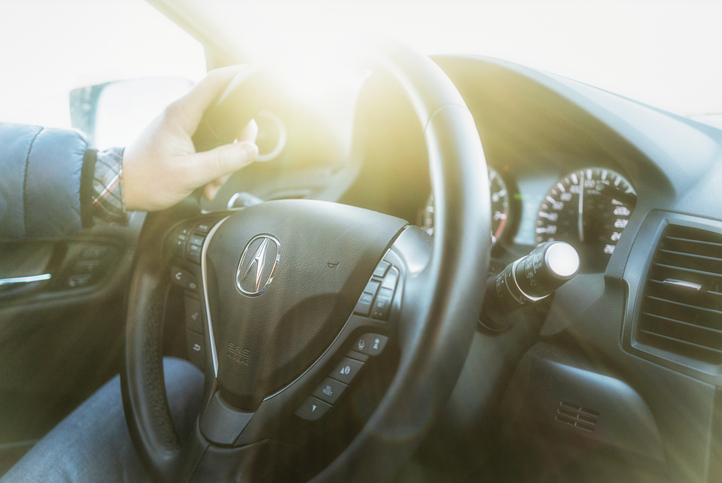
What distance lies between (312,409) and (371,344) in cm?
14

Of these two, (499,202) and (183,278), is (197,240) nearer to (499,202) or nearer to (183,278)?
(183,278)

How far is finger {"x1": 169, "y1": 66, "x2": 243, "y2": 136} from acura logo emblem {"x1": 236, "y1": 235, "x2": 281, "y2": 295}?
0.28 m

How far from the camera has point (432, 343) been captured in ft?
1.56

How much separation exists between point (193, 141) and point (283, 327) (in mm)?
466

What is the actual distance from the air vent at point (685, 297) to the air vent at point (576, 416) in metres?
0.18

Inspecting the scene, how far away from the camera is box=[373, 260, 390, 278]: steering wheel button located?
24.7 inches

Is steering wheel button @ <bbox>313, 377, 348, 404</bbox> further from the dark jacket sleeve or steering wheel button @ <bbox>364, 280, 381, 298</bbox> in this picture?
the dark jacket sleeve

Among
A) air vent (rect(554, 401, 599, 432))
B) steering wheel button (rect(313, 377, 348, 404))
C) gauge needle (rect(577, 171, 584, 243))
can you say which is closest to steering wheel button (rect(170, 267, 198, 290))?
steering wheel button (rect(313, 377, 348, 404))

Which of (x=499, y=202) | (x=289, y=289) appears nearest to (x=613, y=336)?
(x=289, y=289)

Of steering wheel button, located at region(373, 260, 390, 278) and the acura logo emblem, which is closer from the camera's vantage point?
steering wheel button, located at region(373, 260, 390, 278)

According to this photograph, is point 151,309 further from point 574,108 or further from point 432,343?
point 574,108

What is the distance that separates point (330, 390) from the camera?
2.06 feet

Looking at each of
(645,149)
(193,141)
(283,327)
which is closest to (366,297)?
(283,327)

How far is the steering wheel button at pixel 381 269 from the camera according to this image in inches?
24.7
